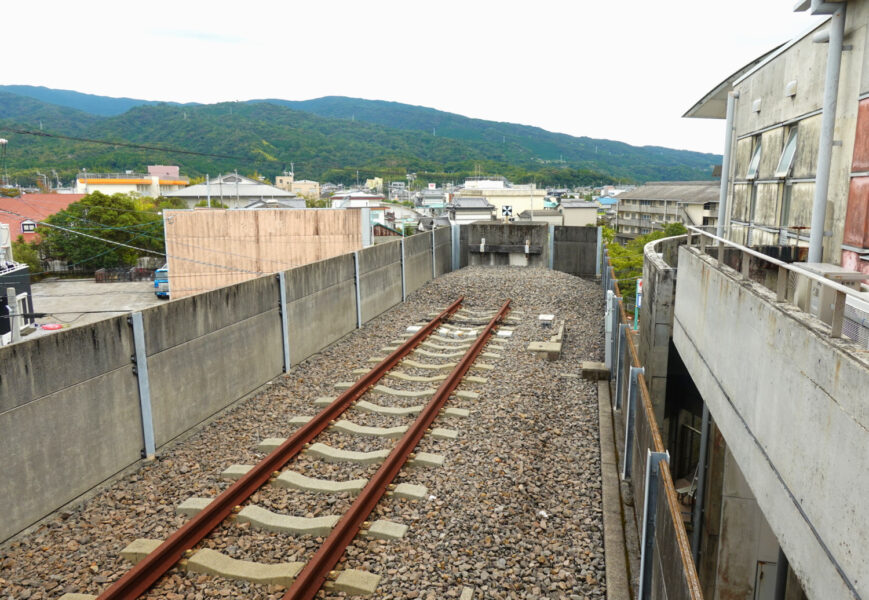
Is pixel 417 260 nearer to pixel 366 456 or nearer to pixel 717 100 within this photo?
pixel 717 100

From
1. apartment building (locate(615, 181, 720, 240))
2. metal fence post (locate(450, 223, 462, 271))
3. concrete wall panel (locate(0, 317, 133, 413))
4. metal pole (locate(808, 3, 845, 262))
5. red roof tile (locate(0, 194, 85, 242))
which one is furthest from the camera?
apartment building (locate(615, 181, 720, 240))

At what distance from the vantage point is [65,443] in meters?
6.48

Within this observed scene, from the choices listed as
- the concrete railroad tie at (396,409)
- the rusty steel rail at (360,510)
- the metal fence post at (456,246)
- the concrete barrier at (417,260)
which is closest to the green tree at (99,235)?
the metal fence post at (456,246)

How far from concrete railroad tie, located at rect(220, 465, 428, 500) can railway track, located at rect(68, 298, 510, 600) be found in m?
0.01

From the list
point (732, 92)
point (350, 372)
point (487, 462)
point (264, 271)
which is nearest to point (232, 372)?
point (350, 372)

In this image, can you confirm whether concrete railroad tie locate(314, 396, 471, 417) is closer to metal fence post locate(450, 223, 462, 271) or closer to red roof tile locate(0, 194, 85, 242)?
metal fence post locate(450, 223, 462, 271)

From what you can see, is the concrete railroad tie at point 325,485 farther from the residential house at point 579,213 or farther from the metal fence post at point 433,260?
the residential house at point 579,213

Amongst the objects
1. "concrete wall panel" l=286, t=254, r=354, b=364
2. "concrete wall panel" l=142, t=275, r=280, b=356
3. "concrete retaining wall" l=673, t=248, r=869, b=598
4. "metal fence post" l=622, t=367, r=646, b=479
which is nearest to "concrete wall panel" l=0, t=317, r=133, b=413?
"concrete wall panel" l=142, t=275, r=280, b=356

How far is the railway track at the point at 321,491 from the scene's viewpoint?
515 centimetres

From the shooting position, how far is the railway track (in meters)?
5.15

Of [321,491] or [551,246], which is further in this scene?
[551,246]

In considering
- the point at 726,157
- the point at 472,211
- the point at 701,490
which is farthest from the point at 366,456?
the point at 472,211

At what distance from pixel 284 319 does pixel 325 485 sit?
5018 millimetres

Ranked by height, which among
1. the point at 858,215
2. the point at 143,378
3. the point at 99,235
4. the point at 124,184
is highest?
the point at 124,184
